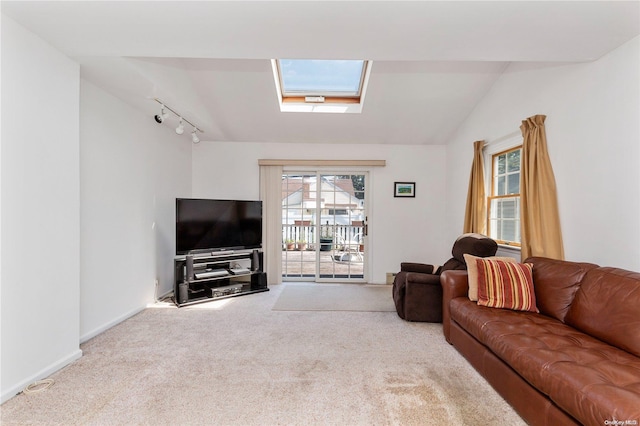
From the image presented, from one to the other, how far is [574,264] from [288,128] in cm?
362

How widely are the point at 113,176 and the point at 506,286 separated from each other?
3.88 meters

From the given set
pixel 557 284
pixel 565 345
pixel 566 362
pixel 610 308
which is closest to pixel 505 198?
pixel 557 284

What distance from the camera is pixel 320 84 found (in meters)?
3.74

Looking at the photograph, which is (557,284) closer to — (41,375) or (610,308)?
(610,308)

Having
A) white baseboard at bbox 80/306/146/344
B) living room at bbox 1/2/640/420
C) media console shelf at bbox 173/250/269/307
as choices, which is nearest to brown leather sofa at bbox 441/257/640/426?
living room at bbox 1/2/640/420

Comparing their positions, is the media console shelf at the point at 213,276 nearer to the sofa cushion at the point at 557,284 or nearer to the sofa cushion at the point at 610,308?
the sofa cushion at the point at 557,284

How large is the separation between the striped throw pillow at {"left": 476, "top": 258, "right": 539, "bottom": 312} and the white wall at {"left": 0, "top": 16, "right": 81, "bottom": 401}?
330 centimetres

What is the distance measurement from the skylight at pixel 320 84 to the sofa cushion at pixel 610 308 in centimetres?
288

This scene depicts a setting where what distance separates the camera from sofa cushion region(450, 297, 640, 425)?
1.18 m

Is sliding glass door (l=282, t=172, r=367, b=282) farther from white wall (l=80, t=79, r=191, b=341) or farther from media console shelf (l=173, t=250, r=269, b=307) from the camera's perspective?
white wall (l=80, t=79, r=191, b=341)

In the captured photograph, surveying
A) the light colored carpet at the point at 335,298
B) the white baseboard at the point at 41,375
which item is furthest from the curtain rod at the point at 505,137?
the white baseboard at the point at 41,375

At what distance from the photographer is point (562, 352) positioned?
154cm

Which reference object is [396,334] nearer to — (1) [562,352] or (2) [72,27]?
(1) [562,352]

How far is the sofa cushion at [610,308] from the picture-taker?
5.28 feet
